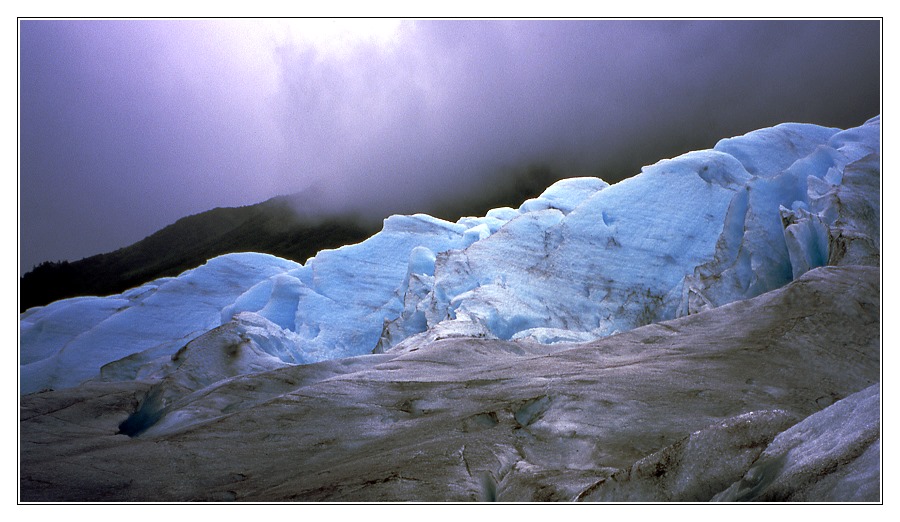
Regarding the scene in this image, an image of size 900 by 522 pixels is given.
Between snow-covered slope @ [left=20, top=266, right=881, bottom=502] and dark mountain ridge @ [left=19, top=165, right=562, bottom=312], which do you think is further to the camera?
dark mountain ridge @ [left=19, top=165, right=562, bottom=312]

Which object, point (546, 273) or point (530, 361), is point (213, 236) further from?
point (546, 273)

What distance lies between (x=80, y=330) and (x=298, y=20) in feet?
22.8

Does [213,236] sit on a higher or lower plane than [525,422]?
higher

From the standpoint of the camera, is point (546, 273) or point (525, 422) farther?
point (546, 273)

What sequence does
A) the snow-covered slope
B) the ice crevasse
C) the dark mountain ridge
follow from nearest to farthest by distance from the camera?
the snow-covered slope
the dark mountain ridge
the ice crevasse

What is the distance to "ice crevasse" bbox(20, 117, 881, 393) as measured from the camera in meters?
8.71

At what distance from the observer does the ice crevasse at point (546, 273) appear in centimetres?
871

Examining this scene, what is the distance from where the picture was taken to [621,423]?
13.6 ft

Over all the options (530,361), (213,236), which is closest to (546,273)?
(530,361)

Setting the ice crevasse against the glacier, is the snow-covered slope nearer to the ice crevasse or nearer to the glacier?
the glacier

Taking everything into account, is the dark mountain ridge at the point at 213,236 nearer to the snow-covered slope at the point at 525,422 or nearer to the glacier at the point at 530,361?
the glacier at the point at 530,361

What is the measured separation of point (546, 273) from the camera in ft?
34.9

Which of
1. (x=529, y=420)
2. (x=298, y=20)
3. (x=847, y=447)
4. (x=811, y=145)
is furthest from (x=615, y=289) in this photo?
(x=847, y=447)

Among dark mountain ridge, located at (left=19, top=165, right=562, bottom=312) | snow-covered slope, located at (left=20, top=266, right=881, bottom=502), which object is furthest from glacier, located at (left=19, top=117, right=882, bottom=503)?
dark mountain ridge, located at (left=19, top=165, right=562, bottom=312)
